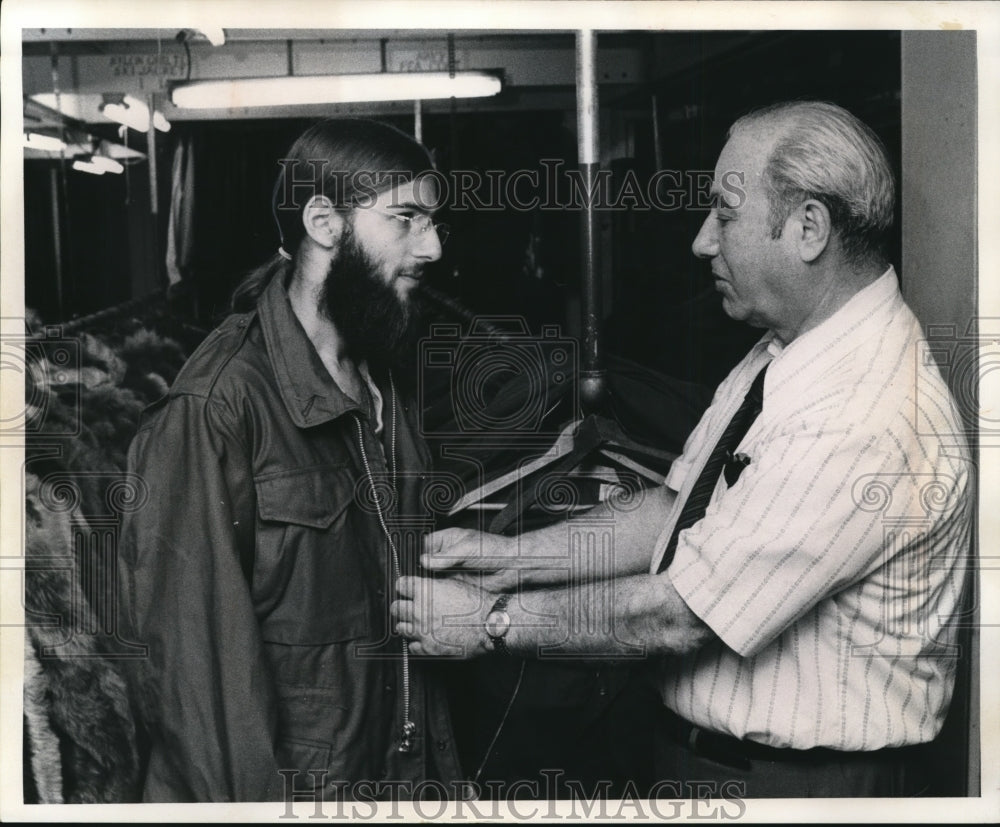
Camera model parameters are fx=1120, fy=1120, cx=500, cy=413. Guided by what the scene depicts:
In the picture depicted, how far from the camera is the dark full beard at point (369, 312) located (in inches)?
103

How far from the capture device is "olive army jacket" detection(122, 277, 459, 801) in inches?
99.9

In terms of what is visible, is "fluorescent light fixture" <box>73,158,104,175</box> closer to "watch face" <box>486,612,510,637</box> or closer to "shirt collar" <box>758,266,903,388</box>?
"watch face" <box>486,612,510,637</box>

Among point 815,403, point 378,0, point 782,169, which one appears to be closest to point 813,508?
point 815,403

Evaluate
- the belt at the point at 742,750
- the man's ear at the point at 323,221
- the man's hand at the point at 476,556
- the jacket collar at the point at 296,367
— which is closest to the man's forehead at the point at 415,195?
the man's ear at the point at 323,221

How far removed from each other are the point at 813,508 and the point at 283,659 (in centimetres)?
124

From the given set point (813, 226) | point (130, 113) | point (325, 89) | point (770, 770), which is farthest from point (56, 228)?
point (770, 770)

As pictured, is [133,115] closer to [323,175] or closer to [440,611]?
[323,175]

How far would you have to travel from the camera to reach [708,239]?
2.65 m

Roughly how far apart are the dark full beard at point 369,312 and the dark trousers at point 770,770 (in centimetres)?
107

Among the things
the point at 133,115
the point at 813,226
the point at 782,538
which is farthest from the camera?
the point at 133,115

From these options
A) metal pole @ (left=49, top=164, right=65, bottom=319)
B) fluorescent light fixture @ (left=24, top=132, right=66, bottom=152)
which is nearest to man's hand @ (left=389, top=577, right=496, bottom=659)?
metal pole @ (left=49, top=164, right=65, bottom=319)

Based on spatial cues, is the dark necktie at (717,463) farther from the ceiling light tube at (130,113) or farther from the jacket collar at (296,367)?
the ceiling light tube at (130,113)

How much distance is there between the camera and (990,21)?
2.73 meters

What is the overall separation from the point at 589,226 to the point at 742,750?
49.8 inches
